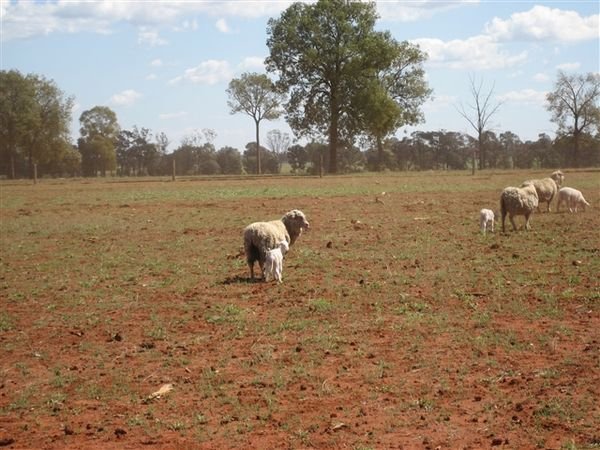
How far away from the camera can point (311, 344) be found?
897 cm

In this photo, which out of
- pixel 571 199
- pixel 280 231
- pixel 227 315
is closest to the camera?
pixel 227 315

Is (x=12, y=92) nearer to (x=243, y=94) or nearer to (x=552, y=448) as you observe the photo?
(x=243, y=94)

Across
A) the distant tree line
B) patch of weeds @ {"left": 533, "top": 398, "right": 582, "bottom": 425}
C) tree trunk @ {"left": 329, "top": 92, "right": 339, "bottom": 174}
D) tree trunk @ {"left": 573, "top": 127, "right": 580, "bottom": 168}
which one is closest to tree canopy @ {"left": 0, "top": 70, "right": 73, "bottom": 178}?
the distant tree line

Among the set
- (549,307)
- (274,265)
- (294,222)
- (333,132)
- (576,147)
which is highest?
(333,132)

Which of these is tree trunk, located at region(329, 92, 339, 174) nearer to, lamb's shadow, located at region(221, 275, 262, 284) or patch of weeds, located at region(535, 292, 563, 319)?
lamb's shadow, located at region(221, 275, 262, 284)

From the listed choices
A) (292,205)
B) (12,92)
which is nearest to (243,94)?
(12,92)

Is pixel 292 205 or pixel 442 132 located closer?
pixel 292 205

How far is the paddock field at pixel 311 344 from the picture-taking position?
6.68 meters

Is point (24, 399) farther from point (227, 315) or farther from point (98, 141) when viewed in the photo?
point (98, 141)

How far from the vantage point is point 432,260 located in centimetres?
1406

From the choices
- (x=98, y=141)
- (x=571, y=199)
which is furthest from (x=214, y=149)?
(x=571, y=199)

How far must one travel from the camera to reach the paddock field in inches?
263

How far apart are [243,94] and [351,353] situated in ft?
233

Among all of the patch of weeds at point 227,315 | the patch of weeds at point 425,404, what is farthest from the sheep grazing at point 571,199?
the patch of weeds at point 425,404
